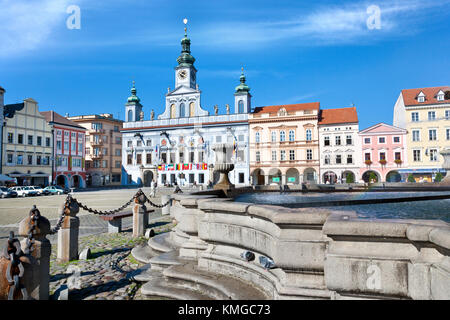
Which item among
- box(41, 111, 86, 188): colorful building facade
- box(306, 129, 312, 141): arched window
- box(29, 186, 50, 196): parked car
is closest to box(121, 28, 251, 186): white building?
box(41, 111, 86, 188): colorful building facade

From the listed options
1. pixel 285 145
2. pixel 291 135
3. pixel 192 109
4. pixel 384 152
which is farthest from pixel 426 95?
pixel 192 109

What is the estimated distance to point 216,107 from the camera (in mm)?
49000

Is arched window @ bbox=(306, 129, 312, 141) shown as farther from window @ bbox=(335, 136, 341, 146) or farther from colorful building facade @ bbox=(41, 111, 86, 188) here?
colorful building facade @ bbox=(41, 111, 86, 188)

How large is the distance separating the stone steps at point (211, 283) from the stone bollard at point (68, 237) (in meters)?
2.89

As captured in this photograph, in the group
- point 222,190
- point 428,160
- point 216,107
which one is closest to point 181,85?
point 216,107

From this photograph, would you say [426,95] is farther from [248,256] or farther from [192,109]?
[248,256]

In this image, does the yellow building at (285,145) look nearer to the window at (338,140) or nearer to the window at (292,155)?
the window at (292,155)

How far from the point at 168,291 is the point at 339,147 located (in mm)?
40841

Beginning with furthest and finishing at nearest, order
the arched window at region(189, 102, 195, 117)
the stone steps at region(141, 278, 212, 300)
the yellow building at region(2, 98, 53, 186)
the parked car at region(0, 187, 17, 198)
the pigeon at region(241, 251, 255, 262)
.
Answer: the arched window at region(189, 102, 195, 117)
the yellow building at region(2, 98, 53, 186)
the parked car at region(0, 187, 17, 198)
the pigeon at region(241, 251, 255, 262)
the stone steps at region(141, 278, 212, 300)

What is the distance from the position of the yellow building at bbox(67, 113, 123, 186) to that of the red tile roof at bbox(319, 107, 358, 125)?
3954 centimetres

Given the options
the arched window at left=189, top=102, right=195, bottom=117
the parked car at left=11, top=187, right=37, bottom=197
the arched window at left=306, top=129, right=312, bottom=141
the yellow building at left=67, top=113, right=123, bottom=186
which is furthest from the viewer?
the yellow building at left=67, top=113, right=123, bottom=186

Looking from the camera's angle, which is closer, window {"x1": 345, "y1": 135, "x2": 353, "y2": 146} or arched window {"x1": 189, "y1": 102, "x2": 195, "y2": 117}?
window {"x1": 345, "y1": 135, "x2": 353, "y2": 146}

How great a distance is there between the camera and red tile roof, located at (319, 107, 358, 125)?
135ft
